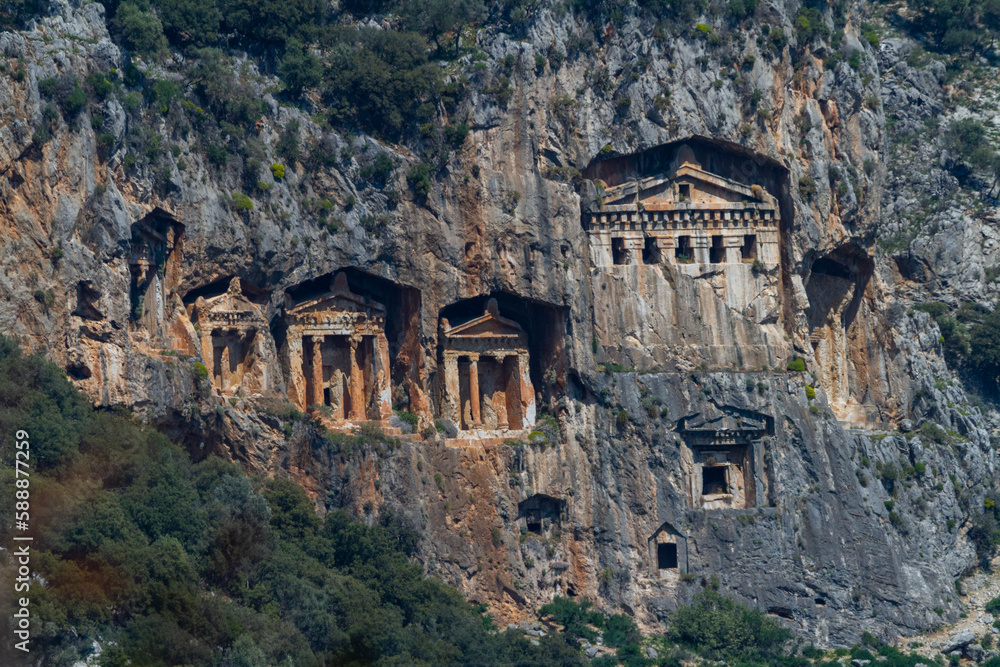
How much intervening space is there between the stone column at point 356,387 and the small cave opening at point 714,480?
13016mm

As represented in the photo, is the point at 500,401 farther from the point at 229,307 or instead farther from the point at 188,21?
the point at 188,21

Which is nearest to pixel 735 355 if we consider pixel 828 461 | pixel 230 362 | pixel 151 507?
pixel 828 461

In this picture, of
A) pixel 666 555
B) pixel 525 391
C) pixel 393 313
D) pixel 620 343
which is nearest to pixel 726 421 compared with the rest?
pixel 620 343

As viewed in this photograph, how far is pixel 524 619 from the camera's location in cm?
6969

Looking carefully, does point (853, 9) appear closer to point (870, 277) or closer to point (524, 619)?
point (870, 277)

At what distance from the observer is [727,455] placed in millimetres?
73250

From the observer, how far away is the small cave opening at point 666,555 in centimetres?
7181

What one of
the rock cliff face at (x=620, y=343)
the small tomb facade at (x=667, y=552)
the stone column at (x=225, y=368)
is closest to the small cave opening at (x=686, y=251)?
the rock cliff face at (x=620, y=343)

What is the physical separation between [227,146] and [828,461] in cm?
2502

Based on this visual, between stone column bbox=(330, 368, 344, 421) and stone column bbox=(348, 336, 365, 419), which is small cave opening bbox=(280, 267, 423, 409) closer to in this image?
stone column bbox=(330, 368, 344, 421)

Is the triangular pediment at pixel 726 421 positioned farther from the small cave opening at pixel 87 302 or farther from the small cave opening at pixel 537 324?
the small cave opening at pixel 87 302

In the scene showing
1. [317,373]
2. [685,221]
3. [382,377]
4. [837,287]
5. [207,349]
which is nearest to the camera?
[207,349]

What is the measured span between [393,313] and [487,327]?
11.7 ft

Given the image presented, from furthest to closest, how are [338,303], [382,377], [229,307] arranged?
[382,377]
[338,303]
[229,307]
